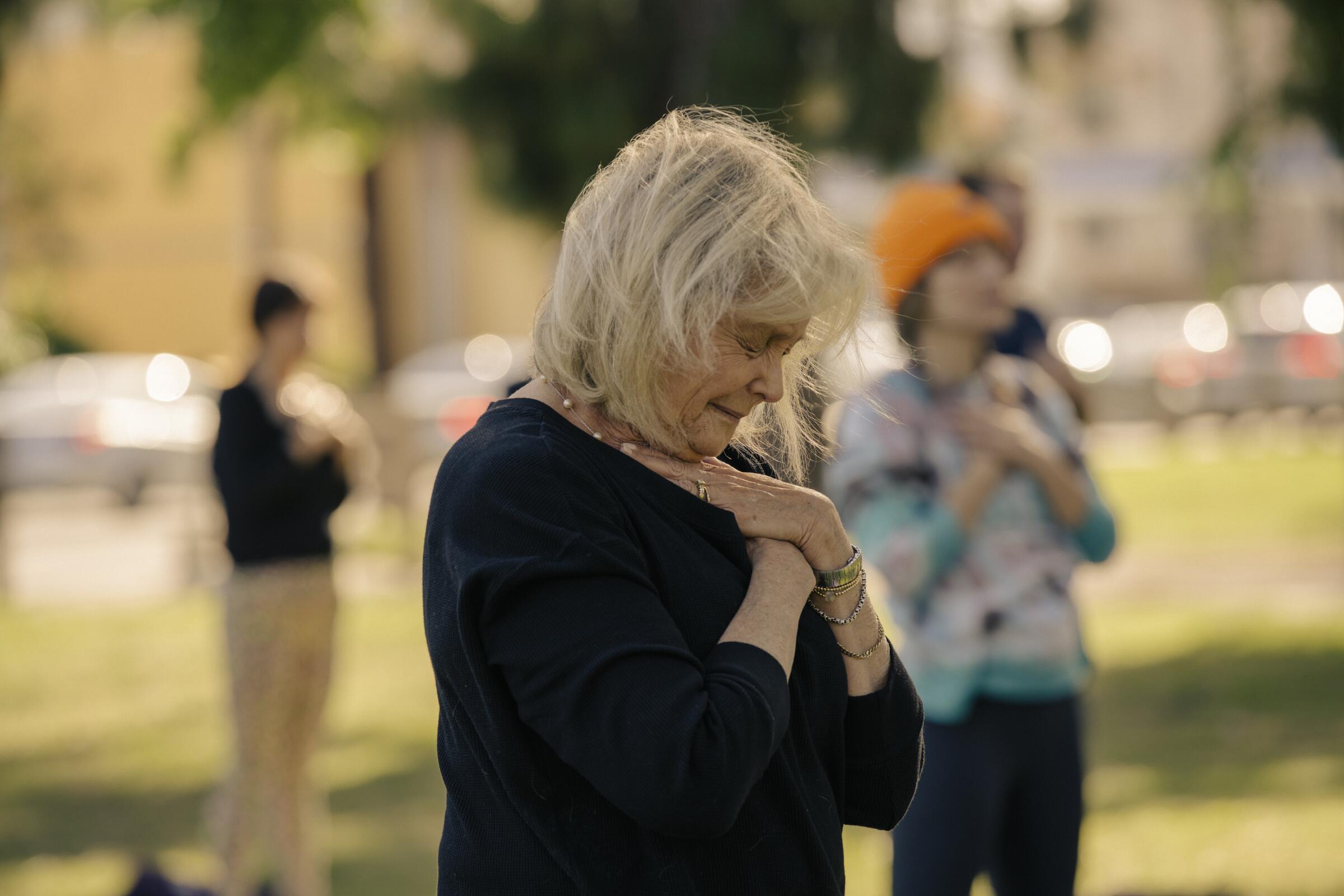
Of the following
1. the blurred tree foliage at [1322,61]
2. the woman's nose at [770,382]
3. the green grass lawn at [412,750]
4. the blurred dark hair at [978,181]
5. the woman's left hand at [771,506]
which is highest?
the blurred tree foliage at [1322,61]

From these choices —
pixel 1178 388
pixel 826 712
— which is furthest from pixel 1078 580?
pixel 1178 388

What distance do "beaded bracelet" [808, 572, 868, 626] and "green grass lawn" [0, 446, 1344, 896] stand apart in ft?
9.59

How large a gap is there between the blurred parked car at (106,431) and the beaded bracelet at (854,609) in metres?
17.7

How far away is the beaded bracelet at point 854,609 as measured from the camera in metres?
1.85

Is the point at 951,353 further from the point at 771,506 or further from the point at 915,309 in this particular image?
the point at 771,506

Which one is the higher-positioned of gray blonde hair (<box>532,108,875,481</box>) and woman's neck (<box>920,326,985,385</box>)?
gray blonde hair (<box>532,108,875,481</box>)

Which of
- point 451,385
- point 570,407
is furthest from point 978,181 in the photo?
point 451,385

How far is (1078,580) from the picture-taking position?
11.6 meters

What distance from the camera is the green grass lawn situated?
17.6 feet

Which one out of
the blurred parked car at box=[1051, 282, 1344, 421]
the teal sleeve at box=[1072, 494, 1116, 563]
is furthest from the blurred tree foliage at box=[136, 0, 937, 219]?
the blurred parked car at box=[1051, 282, 1344, 421]

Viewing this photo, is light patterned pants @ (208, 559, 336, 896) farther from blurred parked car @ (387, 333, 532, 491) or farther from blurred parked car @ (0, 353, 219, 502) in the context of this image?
blurred parked car @ (0, 353, 219, 502)

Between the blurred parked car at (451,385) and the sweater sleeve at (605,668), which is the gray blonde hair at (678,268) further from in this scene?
the blurred parked car at (451,385)

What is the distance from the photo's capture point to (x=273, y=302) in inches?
192

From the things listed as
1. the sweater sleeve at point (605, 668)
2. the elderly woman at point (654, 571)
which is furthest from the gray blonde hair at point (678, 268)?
the sweater sleeve at point (605, 668)
